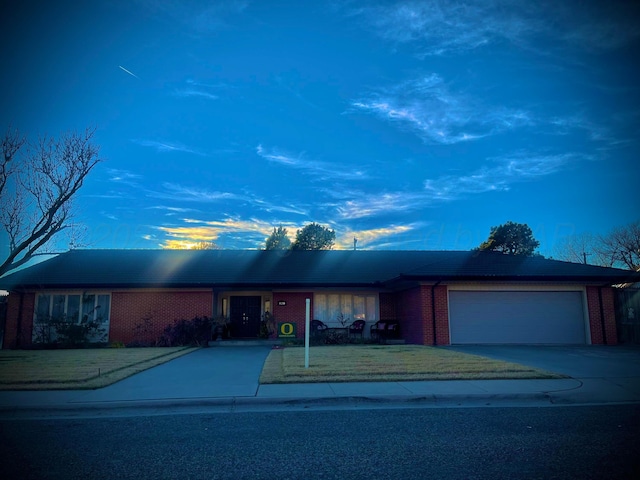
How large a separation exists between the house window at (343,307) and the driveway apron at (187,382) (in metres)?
8.96

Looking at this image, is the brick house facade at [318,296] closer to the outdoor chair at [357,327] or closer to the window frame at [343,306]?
the window frame at [343,306]

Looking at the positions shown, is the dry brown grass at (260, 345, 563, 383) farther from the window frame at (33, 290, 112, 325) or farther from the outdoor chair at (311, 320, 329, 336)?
the window frame at (33, 290, 112, 325)

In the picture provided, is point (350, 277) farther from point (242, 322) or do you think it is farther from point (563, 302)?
point (563, 302)

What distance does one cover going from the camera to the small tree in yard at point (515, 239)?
40.0 meters

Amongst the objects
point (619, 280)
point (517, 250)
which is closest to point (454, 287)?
point (619, 280)

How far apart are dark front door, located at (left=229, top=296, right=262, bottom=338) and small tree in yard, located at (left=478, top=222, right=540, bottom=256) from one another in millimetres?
25340

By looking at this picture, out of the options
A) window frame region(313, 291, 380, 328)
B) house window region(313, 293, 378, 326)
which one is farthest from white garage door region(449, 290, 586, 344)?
house window region(313, 293, 378, 326)

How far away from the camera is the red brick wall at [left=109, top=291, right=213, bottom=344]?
66.7ft

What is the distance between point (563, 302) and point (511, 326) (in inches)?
96.9

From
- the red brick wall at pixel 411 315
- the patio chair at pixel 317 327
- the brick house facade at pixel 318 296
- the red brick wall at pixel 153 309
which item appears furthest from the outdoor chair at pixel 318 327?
the red brick wall at pixel 153 309

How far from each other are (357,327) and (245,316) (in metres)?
5.74

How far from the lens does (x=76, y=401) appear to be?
7.66 meters

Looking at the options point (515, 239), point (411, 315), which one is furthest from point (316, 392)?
point (515, 239)

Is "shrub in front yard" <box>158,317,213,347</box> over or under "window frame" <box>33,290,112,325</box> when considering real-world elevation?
under
